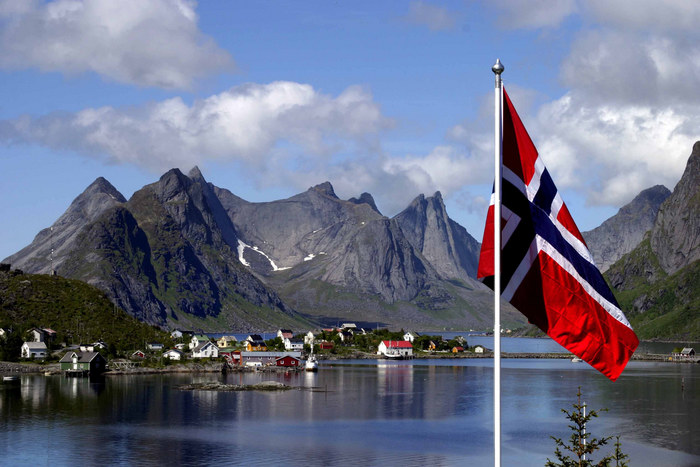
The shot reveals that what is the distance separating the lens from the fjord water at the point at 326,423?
84.6 meters

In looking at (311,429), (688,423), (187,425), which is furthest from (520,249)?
(688,423)

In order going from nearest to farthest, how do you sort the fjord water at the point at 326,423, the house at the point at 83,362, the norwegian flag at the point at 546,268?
the norwegian flag at the point at 546,268 < the fjord water at the point at 326,423 < the house at the point at 83,362

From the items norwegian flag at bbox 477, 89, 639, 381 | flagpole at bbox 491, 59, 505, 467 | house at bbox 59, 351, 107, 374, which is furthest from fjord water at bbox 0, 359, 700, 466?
flagpole at bbox 491, 59, 505, 467

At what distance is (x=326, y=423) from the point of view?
110500 mm

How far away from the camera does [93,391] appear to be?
154m

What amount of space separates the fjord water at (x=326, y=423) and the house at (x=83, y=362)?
15.8 meters

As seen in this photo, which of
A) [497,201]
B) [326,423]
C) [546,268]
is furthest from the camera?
[326,423]

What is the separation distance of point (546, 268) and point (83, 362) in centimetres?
18597

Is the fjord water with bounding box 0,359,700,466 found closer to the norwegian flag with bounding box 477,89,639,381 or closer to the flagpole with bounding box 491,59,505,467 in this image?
the norwegian flag with bounding box 477,89,639,381

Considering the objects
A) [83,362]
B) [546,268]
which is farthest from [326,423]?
[83,362]

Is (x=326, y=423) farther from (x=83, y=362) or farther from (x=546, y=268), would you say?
(x=83, y=362)

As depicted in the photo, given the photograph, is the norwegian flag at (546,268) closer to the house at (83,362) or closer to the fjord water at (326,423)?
the fjord water at (326,423)

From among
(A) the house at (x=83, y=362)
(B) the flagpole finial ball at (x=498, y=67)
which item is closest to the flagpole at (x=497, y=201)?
(B) the flagpole finial ball at (x=498, y=67)

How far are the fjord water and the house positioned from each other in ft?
51.9
